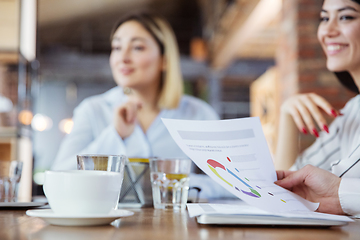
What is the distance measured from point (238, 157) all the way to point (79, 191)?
1.08 ft

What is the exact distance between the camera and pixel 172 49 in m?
2.36

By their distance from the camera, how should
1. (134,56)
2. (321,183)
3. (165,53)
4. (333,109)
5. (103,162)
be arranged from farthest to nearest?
(165,53) < (134,56) < (333,109) < (321,183) < (103,162)

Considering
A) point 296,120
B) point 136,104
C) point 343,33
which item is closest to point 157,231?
point 296,120

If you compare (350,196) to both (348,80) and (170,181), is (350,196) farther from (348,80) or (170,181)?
(348,80)

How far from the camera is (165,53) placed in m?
2.32

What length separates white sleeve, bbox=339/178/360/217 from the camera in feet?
2.66

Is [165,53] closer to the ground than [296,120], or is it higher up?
higher up

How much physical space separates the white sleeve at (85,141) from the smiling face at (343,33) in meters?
1.15

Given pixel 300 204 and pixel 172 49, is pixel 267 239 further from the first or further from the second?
pixel 172 49

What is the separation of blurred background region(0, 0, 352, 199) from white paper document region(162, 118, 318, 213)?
1.09 m

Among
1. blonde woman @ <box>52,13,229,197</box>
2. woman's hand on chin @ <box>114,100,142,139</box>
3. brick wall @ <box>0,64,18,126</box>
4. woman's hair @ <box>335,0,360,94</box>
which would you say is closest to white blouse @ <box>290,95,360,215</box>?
woman's hair @ <box>335,0,360,94</box>

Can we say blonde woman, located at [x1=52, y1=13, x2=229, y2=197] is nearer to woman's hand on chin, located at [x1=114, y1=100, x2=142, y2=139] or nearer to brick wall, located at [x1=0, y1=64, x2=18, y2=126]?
woman's hand on chin, located at [x1=114, y1=100, x2=142, y2=139]

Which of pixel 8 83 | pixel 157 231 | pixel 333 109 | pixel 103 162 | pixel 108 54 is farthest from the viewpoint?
pixel 8 83

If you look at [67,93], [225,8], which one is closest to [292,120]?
[225,8]
